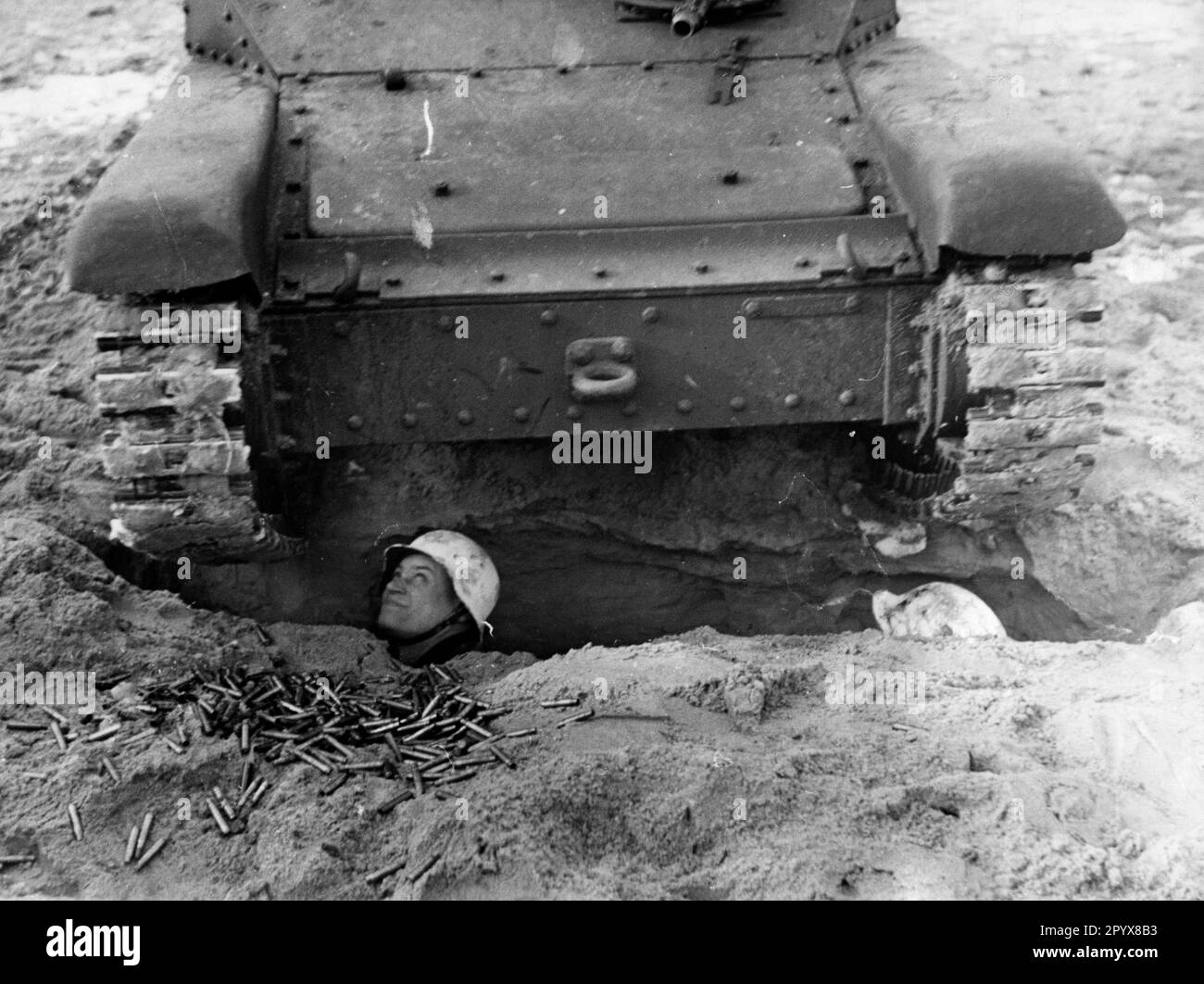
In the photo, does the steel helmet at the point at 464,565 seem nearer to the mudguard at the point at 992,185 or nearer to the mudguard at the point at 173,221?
the mudguard at the point at 173,221

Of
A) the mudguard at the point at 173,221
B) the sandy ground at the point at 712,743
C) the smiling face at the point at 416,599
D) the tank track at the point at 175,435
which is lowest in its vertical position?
the smiling face at the point at 416,599

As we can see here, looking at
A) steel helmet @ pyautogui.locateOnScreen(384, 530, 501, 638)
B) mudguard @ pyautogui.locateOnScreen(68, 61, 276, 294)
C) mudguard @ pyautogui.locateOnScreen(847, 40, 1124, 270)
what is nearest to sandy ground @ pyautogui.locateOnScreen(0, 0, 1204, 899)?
steel helmet @ pyautogui.locateOnScreen(384, 530, 501, 638)

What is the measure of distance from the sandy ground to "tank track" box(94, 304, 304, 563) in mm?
347

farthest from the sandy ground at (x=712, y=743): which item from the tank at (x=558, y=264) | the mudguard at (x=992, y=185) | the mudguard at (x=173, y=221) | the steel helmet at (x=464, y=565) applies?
the mudguard at (x=992, y=185)

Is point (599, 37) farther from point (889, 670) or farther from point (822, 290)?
point (889, 670)

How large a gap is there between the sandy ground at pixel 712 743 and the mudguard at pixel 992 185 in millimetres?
1139

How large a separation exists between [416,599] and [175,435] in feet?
3.48

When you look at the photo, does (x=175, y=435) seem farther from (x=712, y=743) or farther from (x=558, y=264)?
(x=712, y=743)

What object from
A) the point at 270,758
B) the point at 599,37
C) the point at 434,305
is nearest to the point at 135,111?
the point at 599,37

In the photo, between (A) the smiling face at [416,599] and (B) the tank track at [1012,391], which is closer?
(B) the tank track at [1012,391]

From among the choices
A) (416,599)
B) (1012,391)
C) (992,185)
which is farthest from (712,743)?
(992,185)

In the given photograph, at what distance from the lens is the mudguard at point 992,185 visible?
150 inches

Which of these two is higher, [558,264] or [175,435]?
[558,264]

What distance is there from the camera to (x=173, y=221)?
12.0 feet
